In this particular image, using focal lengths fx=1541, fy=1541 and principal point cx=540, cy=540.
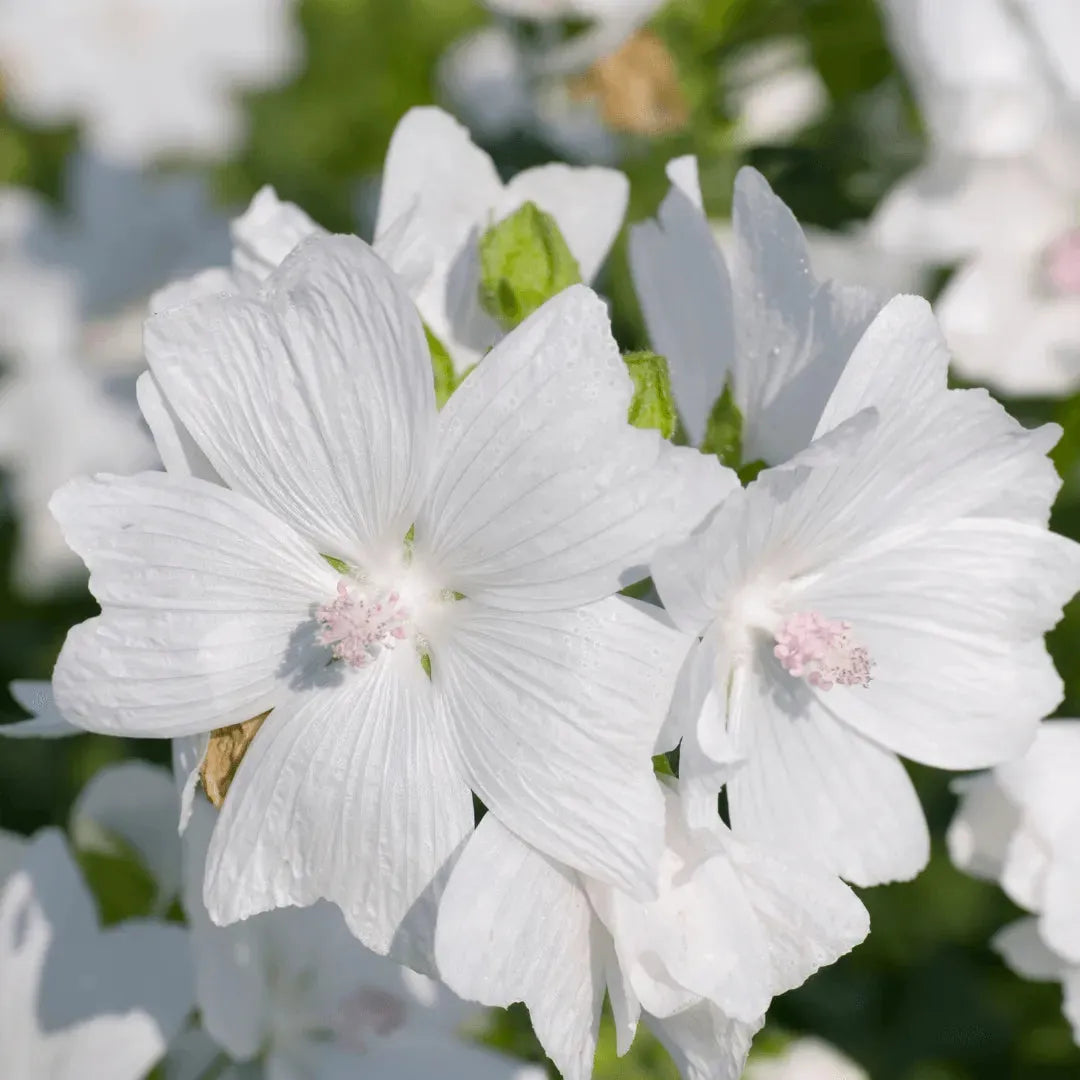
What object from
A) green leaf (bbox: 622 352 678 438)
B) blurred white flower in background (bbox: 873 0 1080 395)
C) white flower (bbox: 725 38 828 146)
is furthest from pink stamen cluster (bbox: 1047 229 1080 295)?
green leaf (bbox: 622 352 678 438)

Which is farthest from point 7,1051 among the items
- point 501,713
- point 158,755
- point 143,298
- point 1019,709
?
point 143,298

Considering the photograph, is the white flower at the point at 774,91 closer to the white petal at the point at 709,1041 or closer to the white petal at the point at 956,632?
the white petal at the point at 956,632

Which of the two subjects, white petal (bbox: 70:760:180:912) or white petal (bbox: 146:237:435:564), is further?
white petal (bbox: 70:760:180:912)

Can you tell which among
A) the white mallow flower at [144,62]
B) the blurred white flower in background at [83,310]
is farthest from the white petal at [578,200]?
the white mallow flower at [144,62]

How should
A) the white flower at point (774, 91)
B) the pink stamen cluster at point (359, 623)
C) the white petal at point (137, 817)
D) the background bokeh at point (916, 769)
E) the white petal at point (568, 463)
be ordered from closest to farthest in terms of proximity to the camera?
the white petal at point (568, 463), the pink stamen cluster at point (359, 623), the white petal at point (137, 817), the background bokeh at point (916, 769), the white flower at point (774, 91)

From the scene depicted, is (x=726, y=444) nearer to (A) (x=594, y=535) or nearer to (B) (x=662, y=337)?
(B) (x=662, y=337)

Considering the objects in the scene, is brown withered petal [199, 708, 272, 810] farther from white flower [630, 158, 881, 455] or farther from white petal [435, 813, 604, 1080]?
white flower [630, 158, 881, 455]
